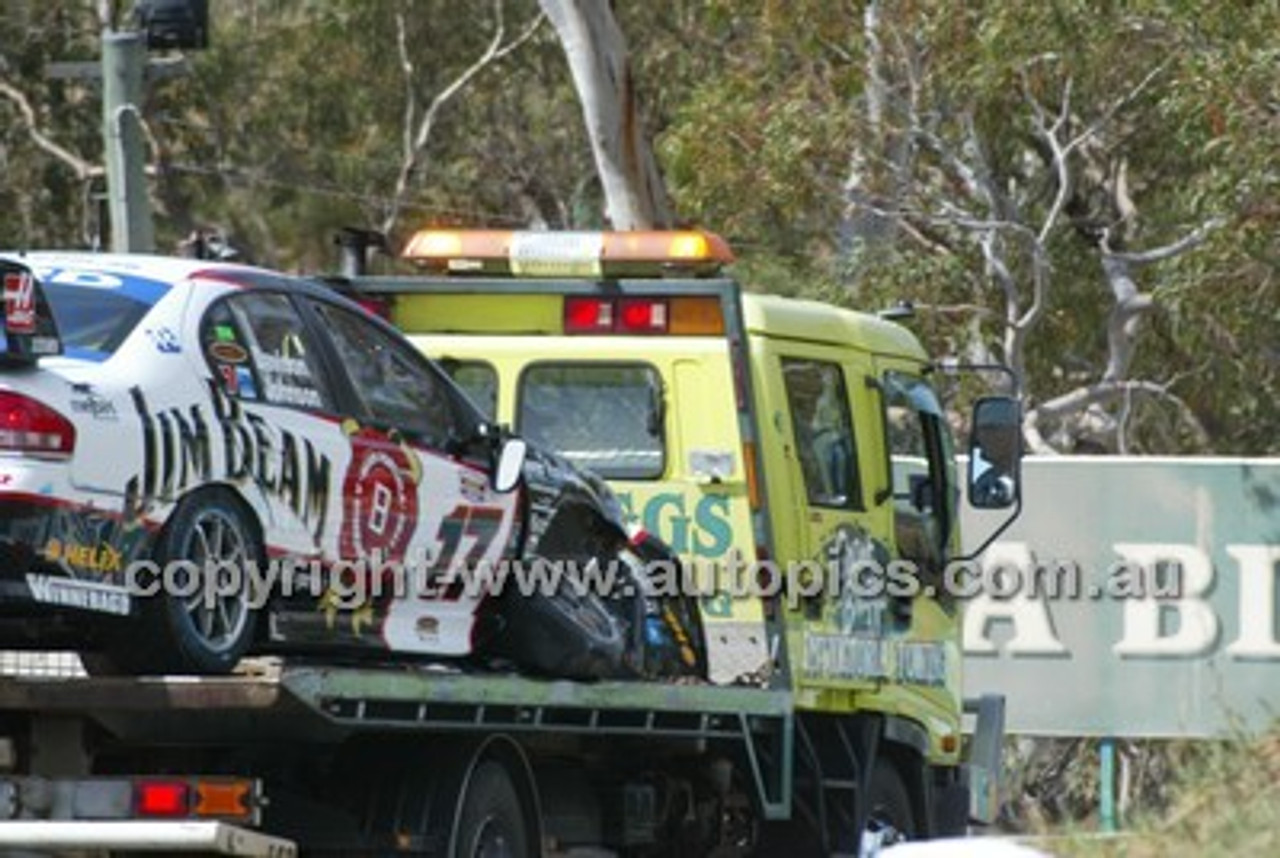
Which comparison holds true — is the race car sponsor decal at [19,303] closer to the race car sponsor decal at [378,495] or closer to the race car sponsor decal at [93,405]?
the race car sponsor decal at [93,405]

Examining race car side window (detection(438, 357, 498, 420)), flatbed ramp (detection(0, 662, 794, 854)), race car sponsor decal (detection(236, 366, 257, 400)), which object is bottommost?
flatbed ramp (detection(0, 662, 794, 854))

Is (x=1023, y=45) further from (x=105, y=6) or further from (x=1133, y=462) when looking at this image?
(x=105, y=6)

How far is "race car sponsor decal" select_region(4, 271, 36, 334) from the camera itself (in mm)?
8844

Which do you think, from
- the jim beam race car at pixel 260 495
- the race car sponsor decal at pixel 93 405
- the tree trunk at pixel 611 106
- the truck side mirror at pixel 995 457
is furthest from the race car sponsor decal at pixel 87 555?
the tree trunk at pixel 611 106

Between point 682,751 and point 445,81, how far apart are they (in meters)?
23.0

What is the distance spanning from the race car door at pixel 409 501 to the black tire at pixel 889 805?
299cm

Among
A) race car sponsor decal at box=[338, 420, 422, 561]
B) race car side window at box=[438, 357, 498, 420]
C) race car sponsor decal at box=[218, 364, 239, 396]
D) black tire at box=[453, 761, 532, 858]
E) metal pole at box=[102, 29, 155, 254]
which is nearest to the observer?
race car sponsor decal at box=[218, 364, 239, 396]

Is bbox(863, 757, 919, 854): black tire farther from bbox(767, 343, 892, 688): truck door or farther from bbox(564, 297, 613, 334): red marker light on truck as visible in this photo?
bbox(564, 297, 613, 334): red marker light on truck

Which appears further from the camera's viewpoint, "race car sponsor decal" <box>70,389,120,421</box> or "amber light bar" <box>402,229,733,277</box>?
"amber light bar" <box>402,229,733,277</box>

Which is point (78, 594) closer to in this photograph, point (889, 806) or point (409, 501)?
point (409, 501)

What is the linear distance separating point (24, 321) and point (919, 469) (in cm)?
578

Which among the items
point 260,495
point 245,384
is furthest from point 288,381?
point 260,495

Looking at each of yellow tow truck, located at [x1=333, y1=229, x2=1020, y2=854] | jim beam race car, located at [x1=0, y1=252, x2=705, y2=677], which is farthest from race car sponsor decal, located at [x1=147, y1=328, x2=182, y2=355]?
yellow tow truck, located at [x1=333, y1=229, x2=1020, y2=854]

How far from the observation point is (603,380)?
12812 mm
